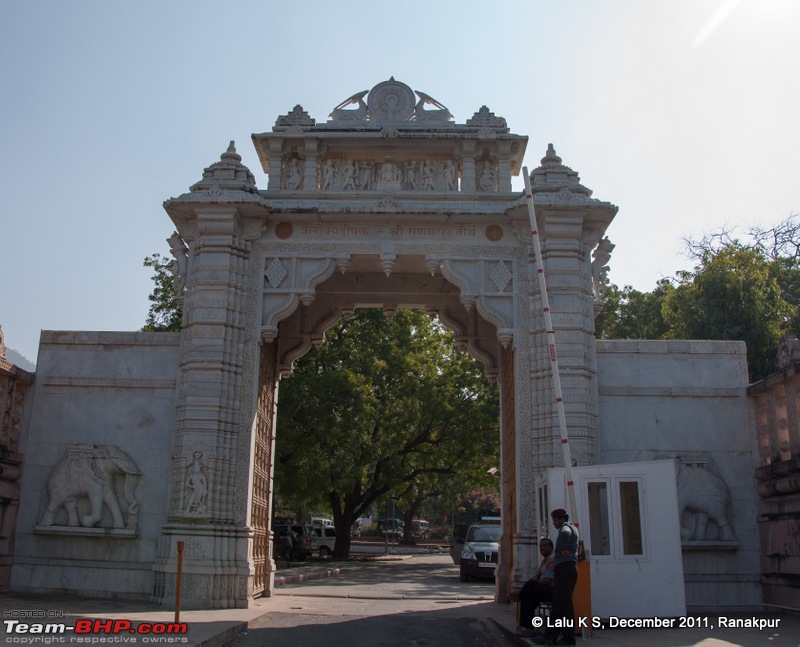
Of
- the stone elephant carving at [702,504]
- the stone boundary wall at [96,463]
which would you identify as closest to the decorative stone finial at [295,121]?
the stone boundary wall at [96,463]

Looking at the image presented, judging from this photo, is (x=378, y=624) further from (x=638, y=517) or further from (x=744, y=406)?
(x=744, y=406)

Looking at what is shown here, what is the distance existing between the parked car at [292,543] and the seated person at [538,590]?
23287 millimetres

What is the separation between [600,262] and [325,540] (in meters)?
26.7

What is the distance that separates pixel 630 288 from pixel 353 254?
2420 cm

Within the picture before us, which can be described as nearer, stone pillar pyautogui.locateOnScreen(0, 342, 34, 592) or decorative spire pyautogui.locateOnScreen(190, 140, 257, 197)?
stone pillar pyautogui.locateOnScreen(0, 342, 34, 592)

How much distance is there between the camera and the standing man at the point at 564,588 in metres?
9.27

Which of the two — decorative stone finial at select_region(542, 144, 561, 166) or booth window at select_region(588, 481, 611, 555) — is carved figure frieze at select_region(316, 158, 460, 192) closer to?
decorative stone finial at select_region(542, 144, 561, 166)

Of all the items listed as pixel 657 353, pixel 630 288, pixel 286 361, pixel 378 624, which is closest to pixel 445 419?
pixel 630 288

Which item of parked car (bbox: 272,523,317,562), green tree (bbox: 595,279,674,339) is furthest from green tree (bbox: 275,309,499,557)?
green tree (bbox: 595,279,674,339)

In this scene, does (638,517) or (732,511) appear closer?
(638,517)

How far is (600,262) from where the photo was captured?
1534 cm

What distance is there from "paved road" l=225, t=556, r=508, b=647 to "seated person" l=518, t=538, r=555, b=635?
0.68 m

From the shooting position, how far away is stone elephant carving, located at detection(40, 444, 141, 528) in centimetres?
1417

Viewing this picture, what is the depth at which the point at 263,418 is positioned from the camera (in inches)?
639
